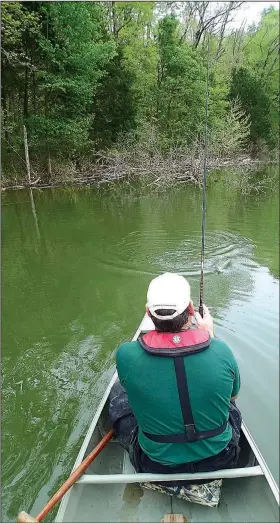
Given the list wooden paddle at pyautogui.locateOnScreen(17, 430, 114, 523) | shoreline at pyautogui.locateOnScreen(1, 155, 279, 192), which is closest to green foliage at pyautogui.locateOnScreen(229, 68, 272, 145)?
shoreline at pyautogui.locateOnScreen(1, 155, 279, 192)

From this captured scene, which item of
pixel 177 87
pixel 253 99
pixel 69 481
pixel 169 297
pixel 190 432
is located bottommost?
pixel 69 481

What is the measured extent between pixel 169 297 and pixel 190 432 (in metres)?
0.69

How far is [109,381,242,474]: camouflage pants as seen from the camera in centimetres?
235

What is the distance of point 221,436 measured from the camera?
7.59 ft

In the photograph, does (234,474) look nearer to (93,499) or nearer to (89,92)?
(93,499)

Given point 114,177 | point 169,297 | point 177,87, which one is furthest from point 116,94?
point 169,297

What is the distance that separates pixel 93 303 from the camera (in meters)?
6.52

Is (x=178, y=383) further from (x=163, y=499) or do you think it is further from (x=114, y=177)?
(x=114, y=177)

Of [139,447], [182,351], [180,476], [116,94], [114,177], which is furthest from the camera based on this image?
[116,94]

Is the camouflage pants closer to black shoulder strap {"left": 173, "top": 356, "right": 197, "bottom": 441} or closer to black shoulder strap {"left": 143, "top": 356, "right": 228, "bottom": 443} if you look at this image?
black shoulder strap {"left": 143, "top": 356, "right": 228, "bottom": 443}

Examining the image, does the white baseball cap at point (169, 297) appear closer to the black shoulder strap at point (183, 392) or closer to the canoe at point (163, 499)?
the black shoulder strap at point (183, 392)

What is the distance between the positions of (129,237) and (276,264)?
342cm

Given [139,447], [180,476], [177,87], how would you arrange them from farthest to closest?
[177,87], [139,447], [180,476]

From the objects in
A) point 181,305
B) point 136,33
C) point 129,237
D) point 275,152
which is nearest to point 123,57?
point 136,33
